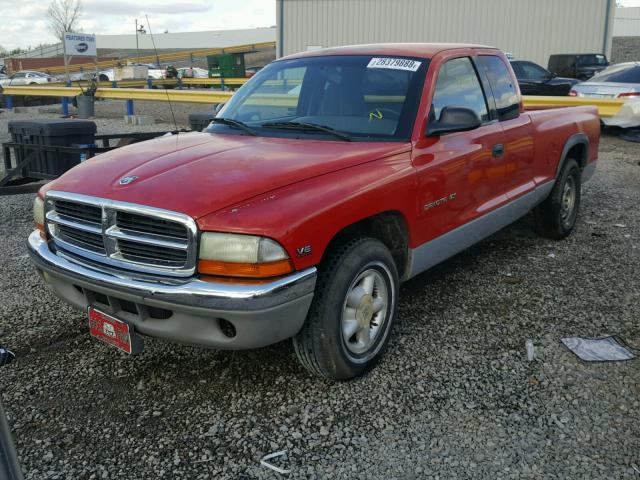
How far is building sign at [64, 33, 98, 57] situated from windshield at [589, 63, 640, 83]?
20.4 metres

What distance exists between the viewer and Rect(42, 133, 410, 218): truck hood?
2895mm

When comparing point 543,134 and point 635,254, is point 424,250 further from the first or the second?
point 635,254

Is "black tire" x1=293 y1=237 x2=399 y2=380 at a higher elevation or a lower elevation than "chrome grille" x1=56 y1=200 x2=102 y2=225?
lower

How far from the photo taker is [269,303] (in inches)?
109

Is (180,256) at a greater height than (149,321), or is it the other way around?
(180,256)

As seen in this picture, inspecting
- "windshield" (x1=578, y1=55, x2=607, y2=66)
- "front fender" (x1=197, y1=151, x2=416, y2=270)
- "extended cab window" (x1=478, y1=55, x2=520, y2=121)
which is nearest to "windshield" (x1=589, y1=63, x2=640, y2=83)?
"windshield" (x1=578, y1=55, x2=607, y2=66)

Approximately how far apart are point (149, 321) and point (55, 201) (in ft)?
3.05

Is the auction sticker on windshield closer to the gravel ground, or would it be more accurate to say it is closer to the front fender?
the front fender

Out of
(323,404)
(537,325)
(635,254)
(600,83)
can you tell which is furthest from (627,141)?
(323,404)

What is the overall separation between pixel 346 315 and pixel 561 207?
133 inches

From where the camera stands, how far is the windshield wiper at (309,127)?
12.2ft

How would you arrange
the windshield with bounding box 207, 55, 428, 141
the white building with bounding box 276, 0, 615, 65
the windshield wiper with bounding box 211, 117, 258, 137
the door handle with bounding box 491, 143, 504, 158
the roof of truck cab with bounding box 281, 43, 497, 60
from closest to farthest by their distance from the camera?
the windshield with bounding box 207, 55, 428, 141 < the windshield wiper with bounding box 211, 117, 258, 137 < the roof of truck cab with bounding box 281, 43, 497, 60 < the door handle with bounding box 491, 143, 504, 158 < the white building with bounding box 276, 0, 615, 65

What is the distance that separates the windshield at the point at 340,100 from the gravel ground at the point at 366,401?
1.35 metres

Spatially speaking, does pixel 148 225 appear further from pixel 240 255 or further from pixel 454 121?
pixel 454 121
